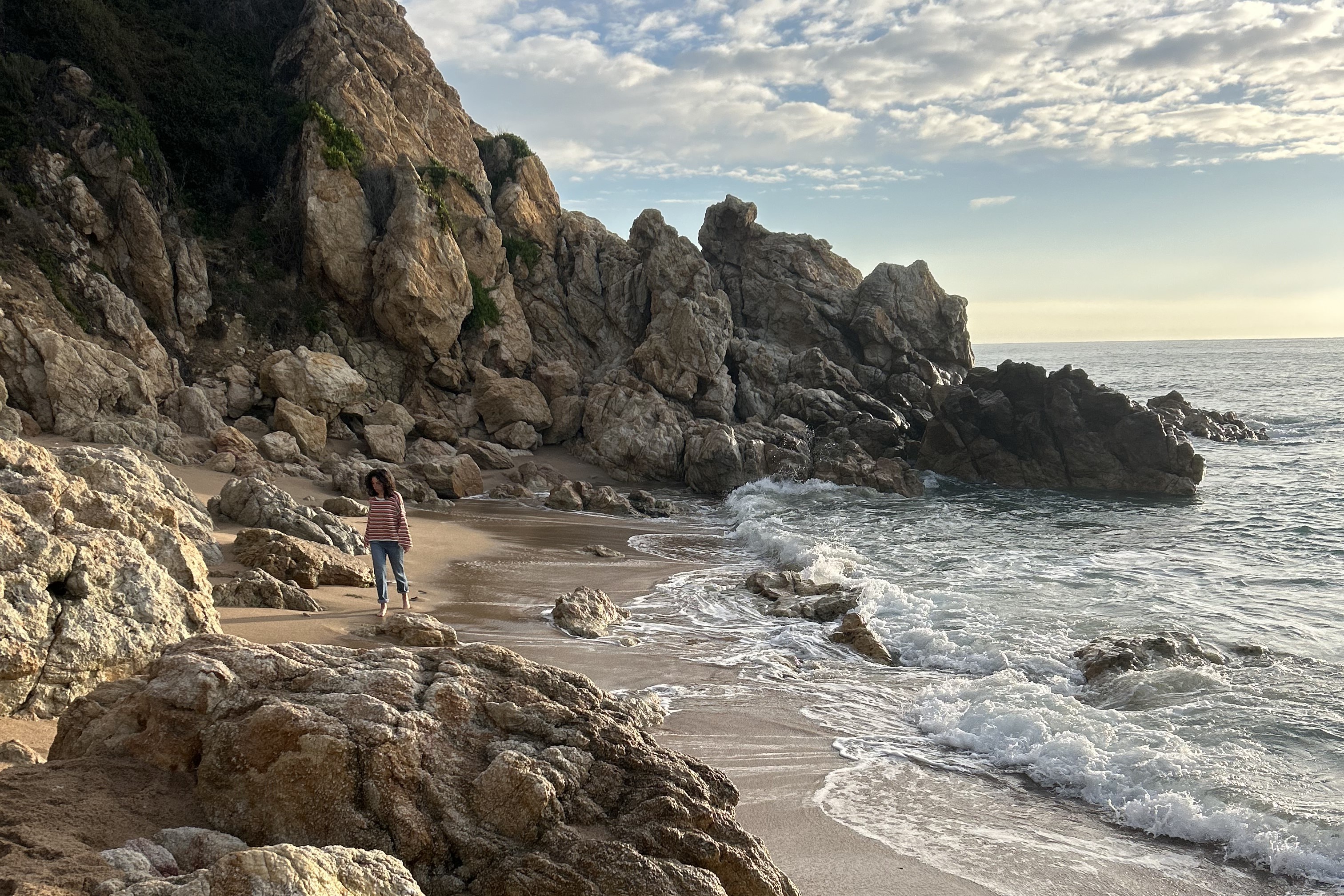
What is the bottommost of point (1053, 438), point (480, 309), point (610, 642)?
point (610, 642)

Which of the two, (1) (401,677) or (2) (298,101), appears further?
(2) (298,101)

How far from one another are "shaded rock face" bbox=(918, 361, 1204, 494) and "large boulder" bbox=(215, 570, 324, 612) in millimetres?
22439

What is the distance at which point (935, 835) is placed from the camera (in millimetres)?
5367

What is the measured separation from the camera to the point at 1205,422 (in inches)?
1464

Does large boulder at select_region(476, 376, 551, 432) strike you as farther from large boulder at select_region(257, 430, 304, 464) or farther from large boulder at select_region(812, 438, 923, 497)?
large boulder at select_region(812, 438, 923, 497)

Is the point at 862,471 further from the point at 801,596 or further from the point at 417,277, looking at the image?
the point at 417,277

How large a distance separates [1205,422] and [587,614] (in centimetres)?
3678

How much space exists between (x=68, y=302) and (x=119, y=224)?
322cm

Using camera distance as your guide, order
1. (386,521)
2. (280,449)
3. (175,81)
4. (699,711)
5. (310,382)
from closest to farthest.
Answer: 1. (699,711)
2. (386,521)
3. (280,449)
4. (310,382)
5. (175,81)

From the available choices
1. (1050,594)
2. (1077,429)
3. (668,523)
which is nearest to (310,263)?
(668,523)

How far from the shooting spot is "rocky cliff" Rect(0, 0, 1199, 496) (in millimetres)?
19531

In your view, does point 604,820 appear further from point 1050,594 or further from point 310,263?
point 310,263

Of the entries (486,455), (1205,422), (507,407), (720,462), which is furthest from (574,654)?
(1205,422)

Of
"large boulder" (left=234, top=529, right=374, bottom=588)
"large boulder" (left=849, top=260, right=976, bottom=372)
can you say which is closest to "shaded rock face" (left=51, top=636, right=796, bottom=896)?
"large boulder" (left=234, top=529, right=374, bottom=588)
